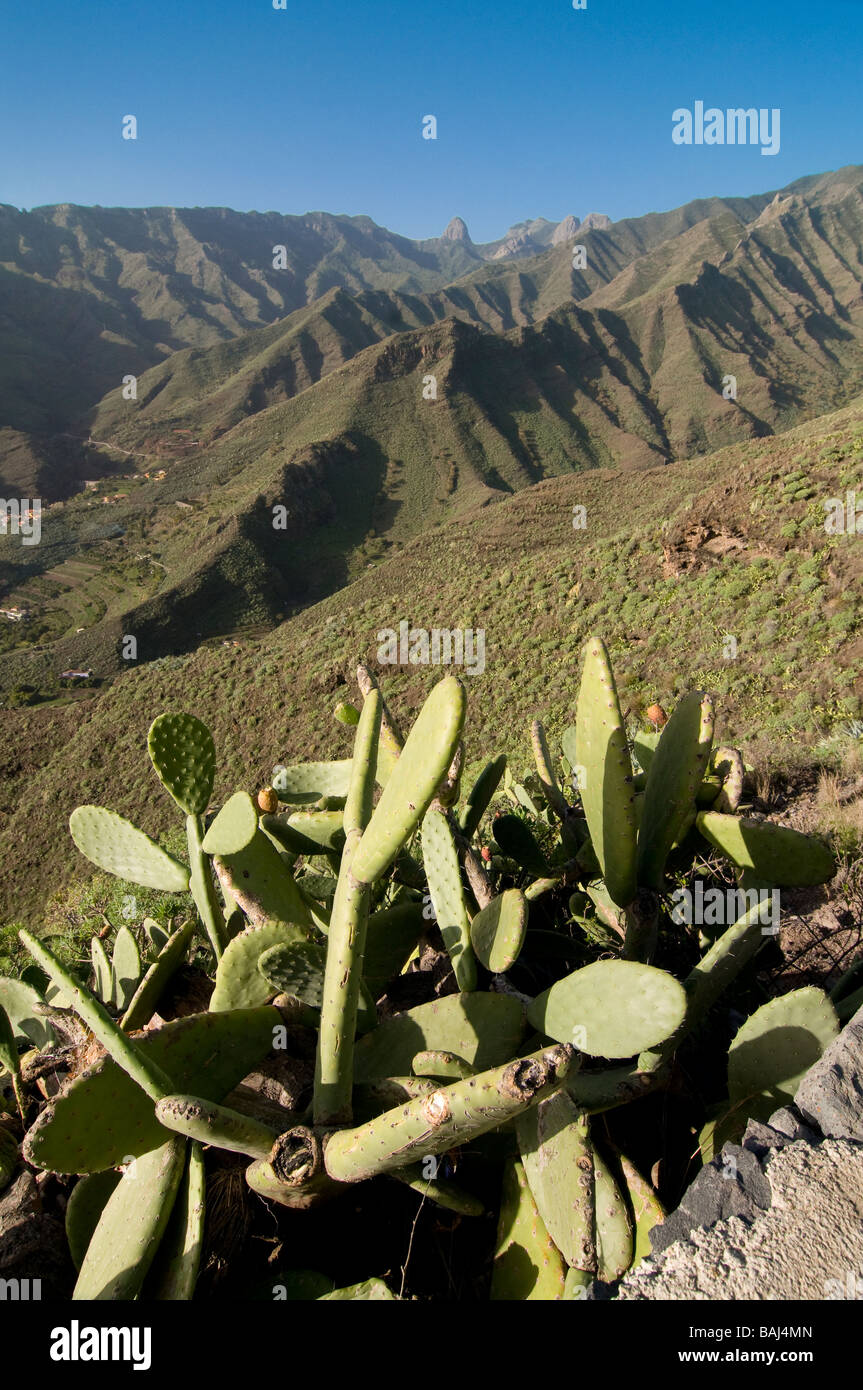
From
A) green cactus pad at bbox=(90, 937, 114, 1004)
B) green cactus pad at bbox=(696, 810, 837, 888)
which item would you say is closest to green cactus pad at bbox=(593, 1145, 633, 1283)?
green cactus pad at bbox=(696, 810, 837, 888)

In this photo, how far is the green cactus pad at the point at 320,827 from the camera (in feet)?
8.38

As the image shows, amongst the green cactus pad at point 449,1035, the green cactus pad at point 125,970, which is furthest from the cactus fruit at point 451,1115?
the green cactus pad at point 125,970

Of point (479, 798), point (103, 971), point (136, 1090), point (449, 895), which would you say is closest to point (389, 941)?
point (449, 895)

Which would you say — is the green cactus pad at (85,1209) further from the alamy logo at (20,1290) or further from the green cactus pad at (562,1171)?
the green cactus pad at (562,1171)

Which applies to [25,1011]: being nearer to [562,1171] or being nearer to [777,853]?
[562,1171]

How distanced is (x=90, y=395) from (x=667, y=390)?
87.1 meters

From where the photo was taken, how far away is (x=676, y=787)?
2078mm

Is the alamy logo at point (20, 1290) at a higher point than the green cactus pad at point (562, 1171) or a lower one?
lower

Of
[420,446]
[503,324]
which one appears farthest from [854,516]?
[503,324]

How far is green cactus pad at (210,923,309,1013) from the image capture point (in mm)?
1919

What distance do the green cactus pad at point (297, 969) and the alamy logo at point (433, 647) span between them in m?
18.6

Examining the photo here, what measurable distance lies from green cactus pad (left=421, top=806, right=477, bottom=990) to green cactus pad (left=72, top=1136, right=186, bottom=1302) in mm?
817

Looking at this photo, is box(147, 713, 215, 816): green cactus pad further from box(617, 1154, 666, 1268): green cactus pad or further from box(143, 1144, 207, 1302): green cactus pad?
box(617, 1154, 666, 1268): green cactus pad
